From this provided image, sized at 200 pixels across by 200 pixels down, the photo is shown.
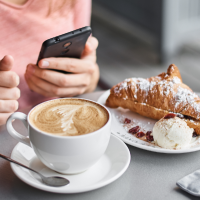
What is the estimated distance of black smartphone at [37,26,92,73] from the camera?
80 centimetres

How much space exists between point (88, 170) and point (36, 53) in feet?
2.47

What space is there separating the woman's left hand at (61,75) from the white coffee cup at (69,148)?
0.37m

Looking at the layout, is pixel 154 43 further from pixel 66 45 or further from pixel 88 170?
pixel 88 170

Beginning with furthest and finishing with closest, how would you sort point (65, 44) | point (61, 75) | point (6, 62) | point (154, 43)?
point (154, 43) < point (61, 75) < point (65, 44) < point (6, 62)

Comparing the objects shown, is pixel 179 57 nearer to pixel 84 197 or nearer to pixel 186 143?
pixel 186 143

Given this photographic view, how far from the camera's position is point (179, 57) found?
3.26 metres

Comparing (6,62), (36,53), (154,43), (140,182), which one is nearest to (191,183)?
(140,182)

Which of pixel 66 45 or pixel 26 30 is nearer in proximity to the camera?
pixel 66 45

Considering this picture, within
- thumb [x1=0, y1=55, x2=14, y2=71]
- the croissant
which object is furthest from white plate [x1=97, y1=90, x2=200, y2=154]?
thumb [x1=0, y1=55, x2=14, y2=71]

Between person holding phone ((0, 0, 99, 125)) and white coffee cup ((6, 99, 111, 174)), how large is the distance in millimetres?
312

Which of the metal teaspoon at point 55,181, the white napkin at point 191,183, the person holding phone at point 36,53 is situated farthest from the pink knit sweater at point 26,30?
the white napkin at point 191,183

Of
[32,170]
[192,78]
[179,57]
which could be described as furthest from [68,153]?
[179,57]

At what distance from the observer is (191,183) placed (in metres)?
0.54

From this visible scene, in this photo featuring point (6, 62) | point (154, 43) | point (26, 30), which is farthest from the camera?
point (154, 43)
